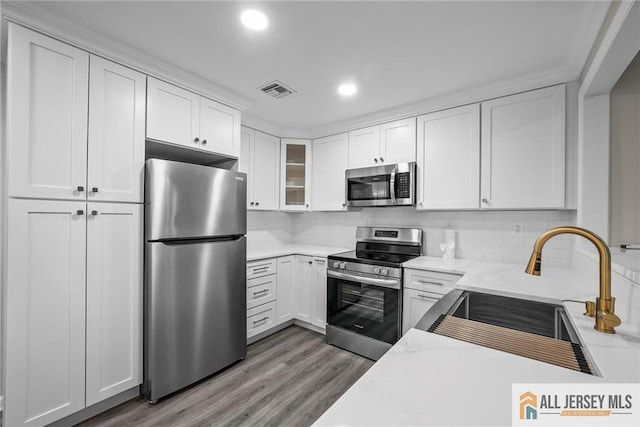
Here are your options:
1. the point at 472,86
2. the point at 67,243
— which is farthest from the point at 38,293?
the point at 472,86

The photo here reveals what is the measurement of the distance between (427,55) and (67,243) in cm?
262

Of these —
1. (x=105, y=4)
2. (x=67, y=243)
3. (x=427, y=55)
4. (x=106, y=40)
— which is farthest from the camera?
(x=427, y=55)

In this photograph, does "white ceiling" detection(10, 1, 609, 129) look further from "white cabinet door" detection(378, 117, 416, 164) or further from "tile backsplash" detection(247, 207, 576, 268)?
"tile backsplash" detection(247, 207, 576, 268)

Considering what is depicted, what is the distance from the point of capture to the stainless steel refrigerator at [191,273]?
1924 mm

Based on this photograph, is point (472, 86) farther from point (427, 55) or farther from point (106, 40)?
point (106, 40)

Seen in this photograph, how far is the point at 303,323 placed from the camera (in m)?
3.27

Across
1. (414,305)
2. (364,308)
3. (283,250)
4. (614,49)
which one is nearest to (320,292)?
(364,308)

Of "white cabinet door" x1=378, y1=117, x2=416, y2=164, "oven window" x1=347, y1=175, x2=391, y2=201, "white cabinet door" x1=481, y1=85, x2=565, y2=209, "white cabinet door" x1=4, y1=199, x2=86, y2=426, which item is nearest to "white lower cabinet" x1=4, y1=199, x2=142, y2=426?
"white cabinet door" x1=4, y1=199, x2=86, y2=426

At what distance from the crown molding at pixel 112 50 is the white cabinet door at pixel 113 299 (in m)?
0.99

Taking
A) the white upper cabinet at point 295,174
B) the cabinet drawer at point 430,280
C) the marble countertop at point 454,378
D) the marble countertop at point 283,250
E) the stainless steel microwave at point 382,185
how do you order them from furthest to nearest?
the white upper cabinet at point 295,174, the marble countertop at point 283,250, the stainless steel microwave at point 382,185, the cabinet drawer at point 430,280, the marble countertop at point 454,378

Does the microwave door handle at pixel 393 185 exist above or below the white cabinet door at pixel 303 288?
above

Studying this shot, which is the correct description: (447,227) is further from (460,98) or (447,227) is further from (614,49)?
(614,49)

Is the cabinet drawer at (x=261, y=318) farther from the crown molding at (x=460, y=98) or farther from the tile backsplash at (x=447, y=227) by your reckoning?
the crown molding at (x=460, y=98)

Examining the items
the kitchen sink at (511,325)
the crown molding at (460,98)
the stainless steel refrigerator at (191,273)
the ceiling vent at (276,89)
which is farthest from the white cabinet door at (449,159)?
the stainless steel refrigerator at (191,273)
